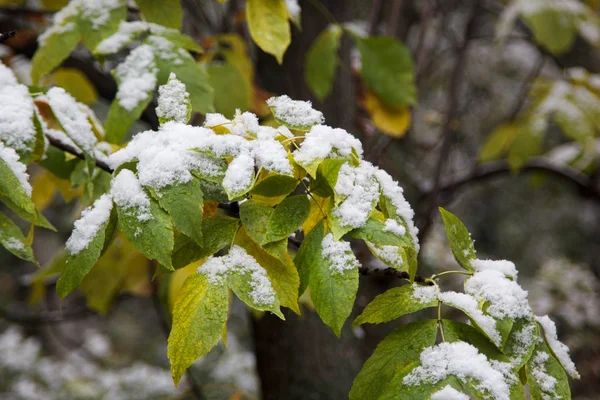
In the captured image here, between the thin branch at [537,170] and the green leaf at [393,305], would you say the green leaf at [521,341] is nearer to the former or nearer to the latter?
the green leaf at [393,305]

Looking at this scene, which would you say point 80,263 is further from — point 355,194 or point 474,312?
point 474,312

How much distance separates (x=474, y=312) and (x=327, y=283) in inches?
6.2

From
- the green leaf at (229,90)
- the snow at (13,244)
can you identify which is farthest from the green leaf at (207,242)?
the green leaf at (229,90)

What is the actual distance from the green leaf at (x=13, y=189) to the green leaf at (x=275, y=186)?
0.82ft

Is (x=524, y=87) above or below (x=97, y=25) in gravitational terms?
below

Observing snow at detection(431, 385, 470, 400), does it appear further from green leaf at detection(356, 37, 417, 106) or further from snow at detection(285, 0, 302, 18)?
green leaf at detection(356, 37, 417, 106)

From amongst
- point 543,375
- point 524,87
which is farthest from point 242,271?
point 524,87

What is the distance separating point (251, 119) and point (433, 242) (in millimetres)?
2081

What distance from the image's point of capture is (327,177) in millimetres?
536

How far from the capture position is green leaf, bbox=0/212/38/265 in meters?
0.64

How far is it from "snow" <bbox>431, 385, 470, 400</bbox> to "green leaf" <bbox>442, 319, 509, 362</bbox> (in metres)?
0.07

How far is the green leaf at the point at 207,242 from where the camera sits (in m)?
0.56

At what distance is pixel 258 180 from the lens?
58 centimetres

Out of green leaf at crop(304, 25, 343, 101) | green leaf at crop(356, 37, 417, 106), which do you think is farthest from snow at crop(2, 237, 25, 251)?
green leaf at crop(356, 37, 417, 106)
